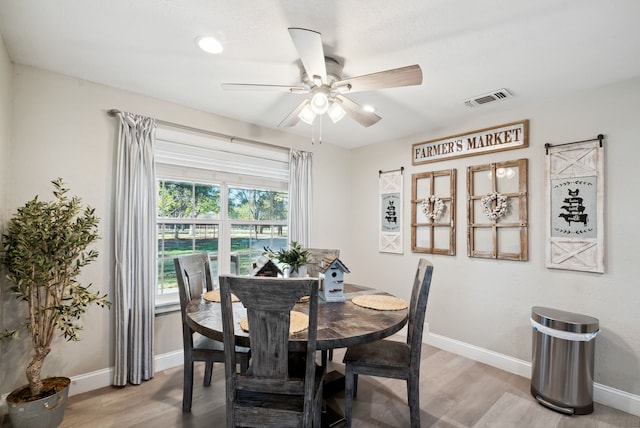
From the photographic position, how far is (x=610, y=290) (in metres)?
2.36

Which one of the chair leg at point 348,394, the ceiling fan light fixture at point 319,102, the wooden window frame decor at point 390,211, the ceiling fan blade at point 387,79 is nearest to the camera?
the ceiling fan blade at point 387,79

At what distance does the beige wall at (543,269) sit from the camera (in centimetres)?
229

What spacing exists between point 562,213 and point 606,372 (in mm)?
1292

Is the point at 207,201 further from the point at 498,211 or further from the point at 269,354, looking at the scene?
the point at 498,211

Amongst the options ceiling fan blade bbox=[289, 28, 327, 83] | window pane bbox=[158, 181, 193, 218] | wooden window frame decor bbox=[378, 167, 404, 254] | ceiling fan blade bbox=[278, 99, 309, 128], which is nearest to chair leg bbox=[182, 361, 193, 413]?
window pane bbox=[158, 181, 193, 218]

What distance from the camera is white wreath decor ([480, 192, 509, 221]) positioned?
2.92 metres

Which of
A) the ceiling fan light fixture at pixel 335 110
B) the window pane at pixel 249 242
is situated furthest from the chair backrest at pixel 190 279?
the ceiling fan light fixture at pixel 335 110

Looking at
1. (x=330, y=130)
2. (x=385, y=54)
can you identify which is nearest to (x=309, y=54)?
(x=385, y=54)

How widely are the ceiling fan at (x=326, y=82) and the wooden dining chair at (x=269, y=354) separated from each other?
1.20 m

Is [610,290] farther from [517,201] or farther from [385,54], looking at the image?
[385,54]

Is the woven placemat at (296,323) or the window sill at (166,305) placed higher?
the woven placemat at (296,323)

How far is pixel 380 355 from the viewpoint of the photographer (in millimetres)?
1995

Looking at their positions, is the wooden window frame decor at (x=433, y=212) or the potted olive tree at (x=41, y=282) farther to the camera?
the wooden window frame decor at (x=433, y=212)

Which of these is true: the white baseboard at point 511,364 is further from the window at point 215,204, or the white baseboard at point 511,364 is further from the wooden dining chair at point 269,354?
the wooden dining chair at point 269,354
